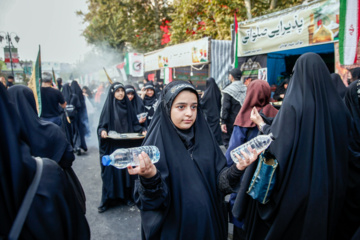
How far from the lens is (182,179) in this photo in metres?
1.57

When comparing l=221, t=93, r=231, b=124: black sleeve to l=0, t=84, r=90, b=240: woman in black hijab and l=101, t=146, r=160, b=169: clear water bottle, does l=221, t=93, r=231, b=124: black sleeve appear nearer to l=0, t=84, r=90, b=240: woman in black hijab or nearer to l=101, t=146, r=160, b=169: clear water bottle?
l=101, t=146, r=160, b=169: clear water bottle

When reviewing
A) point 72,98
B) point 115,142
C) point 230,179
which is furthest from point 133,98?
point 230,179

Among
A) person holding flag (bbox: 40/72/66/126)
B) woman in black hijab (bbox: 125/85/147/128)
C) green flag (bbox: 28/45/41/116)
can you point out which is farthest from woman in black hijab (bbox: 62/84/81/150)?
woman in black hijab (bbox: 125/85/147/128)

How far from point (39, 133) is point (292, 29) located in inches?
251

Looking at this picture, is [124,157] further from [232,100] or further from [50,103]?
[50,103]

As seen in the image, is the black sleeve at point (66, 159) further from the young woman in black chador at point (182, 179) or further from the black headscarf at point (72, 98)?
the black headscarf at point (72, 98)

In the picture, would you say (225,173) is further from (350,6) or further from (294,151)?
(350,6)

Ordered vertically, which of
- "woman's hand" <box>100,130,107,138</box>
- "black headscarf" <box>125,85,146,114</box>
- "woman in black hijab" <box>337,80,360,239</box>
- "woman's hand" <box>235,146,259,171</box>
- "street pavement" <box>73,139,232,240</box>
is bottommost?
"street pavement" <box>73,139,232,240</box>

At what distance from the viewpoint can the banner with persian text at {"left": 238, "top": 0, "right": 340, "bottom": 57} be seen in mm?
5453

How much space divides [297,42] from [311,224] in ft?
19.1

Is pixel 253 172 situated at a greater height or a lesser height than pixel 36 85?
lesser

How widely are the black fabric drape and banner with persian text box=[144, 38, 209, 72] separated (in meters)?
6.03

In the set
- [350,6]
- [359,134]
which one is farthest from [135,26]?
[359,134]

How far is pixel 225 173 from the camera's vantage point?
63.8 inches
